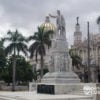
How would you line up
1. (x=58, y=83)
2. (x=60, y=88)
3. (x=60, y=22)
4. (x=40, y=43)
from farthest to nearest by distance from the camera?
1. (x=40, y=43)
2. (x=60, y=22)
3. (x=58, y=83)
4. (x=60, y=88)

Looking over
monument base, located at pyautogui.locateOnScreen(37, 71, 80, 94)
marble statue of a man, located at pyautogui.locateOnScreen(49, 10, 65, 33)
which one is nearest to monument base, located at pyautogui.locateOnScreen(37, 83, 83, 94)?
monument base, located at pyautogui.locateOnScreen(37, 71, 80, 94)

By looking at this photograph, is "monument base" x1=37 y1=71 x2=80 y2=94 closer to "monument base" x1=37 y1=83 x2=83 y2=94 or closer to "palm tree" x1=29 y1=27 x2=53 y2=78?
"monument base" x1=37 y1=83 x2=83 y2=94

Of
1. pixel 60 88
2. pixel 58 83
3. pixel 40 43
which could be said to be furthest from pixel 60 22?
pixel 40 43

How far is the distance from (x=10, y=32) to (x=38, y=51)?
602 cm

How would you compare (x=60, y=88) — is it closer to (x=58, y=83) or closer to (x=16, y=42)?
(x=58, y=83)

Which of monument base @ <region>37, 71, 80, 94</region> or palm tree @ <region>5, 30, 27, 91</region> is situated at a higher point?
palm tree @ <region>5, 30, 27, 91</region>

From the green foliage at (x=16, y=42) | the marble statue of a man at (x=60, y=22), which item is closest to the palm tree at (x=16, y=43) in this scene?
the green foliage at (x=16, y=42)

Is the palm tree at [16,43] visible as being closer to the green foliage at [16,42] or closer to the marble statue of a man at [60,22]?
the green foliage at [16,42]

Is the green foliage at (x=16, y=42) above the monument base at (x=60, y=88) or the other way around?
above

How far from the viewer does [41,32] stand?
5428cm

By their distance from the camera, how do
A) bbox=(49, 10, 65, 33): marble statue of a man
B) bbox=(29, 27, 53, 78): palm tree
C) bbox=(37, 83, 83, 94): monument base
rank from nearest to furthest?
bbox=(37, 83, 83, 94): monument base → bbox=(49, 10, 65, 33): marble statue of a man → bbox=(29, 27, 53, 78): palm tree

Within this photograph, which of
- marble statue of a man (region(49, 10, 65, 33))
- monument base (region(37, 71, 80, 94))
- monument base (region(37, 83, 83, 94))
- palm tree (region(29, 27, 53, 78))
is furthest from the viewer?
palm tree (region(29, 27, 53, 78))

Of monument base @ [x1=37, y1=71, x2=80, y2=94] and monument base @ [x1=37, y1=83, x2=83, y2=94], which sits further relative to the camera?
monument base @ [x1=37, y1=71, x2=80, y2=94]

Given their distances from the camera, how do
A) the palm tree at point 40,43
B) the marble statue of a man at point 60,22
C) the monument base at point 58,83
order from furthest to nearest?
1. the palm tree at point 40,43
2. the marble statue of a man at point 60,22
3. the monument base at point 58,83
